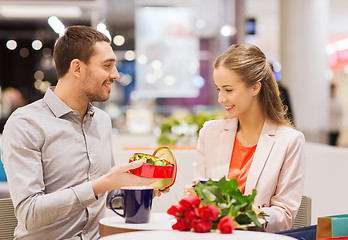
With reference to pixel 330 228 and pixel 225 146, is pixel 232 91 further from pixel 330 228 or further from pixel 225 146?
pixel 330 228

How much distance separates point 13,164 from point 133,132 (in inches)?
230

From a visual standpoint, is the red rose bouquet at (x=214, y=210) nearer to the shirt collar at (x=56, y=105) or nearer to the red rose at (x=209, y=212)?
the red rose at (x=209, y=212)

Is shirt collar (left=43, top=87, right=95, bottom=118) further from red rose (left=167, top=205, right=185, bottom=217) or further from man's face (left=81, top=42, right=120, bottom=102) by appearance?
red rose (left=167, top=205, right=185, bottom=217)

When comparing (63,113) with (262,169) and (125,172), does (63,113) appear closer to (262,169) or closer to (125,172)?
(125,172)

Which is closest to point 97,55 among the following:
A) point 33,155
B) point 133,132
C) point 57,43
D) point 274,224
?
point 57,43

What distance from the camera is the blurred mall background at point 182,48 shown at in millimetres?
8969

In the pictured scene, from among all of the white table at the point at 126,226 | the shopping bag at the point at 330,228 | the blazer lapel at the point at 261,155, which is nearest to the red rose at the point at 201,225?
the white table at the point at 126,226

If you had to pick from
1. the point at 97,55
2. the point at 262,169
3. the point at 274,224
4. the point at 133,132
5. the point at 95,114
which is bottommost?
the point at 133,132

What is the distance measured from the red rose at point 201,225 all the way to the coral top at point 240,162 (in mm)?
775

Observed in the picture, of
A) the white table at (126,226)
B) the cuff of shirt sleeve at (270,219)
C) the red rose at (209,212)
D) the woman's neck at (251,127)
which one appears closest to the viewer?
the red rose at (209,212)

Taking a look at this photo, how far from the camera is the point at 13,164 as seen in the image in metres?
2.13

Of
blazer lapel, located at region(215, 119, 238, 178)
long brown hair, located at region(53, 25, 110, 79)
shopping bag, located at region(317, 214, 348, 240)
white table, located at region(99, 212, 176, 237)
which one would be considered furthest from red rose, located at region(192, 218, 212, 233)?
long brown hair, located at region(53, 25, 110, 79)

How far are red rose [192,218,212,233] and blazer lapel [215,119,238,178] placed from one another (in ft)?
2.76

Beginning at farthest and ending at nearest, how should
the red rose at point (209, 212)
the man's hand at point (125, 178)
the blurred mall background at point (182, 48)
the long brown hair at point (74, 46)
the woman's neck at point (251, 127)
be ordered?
the blurred mall background at point (182, 48) → the woman's neck at point (251, 127) → the long brown hair at point (74, 46) → the man's hand at point (125, 178) → the red rose at point (209, 212)
